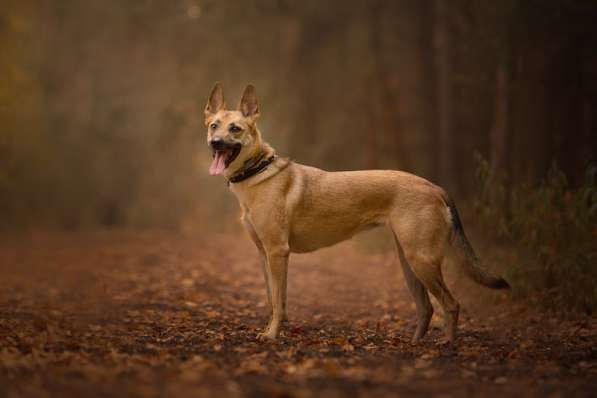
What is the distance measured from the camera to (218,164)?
6543mm

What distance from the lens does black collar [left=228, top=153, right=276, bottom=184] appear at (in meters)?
6.66

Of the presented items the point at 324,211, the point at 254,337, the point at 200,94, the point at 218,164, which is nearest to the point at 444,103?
the point at 200,94

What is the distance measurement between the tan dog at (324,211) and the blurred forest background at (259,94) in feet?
13.1

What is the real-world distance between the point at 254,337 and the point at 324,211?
5.06 ft

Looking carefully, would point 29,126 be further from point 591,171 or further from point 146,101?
point 591,171

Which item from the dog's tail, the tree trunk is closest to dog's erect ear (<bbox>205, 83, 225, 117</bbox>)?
the dog's tail

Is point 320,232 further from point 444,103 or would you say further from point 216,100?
point 444,103

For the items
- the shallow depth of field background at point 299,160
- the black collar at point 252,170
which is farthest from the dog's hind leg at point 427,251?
the black collar at point 252,170

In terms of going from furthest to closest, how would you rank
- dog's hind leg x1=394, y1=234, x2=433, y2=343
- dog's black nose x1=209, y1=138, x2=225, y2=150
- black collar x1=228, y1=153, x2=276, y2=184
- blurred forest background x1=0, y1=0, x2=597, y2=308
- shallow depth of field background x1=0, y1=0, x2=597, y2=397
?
blurred forest background x1=0, y1=0, x2=597, y2=308, dog's hind leg x1=394, y1=234, x2=433, y2=343, black collar x1=228, y1=153, x2=276, y2=184, dog's black nose x1=209, y1=138, x2=225, y2=150, shallow depth of field background x1=0, y1=0, x2=597, y2=397

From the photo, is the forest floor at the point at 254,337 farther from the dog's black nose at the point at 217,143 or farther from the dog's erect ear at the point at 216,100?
the dog's erect ear at the point at 216,100

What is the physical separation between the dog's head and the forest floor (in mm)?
1831

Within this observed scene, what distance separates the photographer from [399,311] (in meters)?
8.89

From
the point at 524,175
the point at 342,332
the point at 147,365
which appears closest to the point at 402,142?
the point at 524,175

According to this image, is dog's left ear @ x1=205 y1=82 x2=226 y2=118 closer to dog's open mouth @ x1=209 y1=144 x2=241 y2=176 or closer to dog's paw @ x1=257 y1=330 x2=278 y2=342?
dog's open mouth @ x1=209 y1=144 x2=241 y2=176
